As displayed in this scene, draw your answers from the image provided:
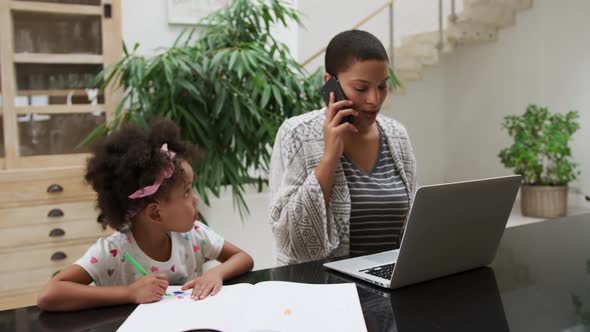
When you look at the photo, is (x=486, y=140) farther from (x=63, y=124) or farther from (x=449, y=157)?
(x=63, y=124)

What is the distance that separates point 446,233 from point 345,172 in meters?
0.44

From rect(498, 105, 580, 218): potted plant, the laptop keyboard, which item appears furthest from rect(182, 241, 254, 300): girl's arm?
rect(498, 105, 580, 218): potted plant

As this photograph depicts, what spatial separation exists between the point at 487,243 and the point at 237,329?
557 millimetres

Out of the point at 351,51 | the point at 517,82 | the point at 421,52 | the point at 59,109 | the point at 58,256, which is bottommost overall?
the point at 58,256

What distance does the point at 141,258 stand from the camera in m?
1.08

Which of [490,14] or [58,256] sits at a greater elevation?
[490,14]

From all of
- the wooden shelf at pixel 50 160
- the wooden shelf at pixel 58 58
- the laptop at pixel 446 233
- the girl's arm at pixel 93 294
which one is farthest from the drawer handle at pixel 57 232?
the laptop at pixel 446 233

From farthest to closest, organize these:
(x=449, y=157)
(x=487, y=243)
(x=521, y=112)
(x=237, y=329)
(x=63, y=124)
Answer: (x=449, y=157) < (x=521, y=112) < (x=63, y=124) < (x=487, y=243) < (x=237, y=329)

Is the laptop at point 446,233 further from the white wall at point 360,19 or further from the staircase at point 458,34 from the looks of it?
the staircase at point 458,34

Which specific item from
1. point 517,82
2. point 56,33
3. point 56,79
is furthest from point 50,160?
point 517,82

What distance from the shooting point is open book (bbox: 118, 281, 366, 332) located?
0.72 m

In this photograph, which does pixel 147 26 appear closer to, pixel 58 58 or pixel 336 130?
pixel 58 58

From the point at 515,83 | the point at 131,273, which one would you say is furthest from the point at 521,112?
the point at 131,273

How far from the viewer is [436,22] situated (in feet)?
18.7
